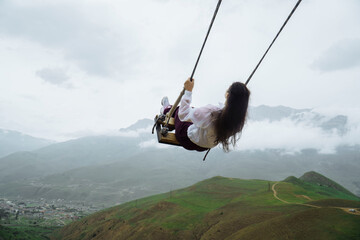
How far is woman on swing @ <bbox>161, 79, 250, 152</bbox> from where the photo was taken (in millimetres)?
4492

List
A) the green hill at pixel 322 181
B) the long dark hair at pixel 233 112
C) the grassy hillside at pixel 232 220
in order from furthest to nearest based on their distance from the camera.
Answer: the green hill at pixel 322 181 → the grassy hillside at pixel 232 220 → the long dark hair at pixel 233 112

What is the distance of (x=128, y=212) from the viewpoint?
9219 cm

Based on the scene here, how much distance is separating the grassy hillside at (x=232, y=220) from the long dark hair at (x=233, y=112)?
37723 mm

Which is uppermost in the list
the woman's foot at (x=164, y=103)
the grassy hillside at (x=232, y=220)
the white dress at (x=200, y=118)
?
the woman's foot at (x=164, y=103)

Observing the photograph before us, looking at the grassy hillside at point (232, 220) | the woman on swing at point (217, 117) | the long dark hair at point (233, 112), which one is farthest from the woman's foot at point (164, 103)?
the grassy hillside at point (232, 220)

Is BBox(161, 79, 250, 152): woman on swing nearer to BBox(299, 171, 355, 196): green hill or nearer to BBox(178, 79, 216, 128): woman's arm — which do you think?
BBox(178, 79, 216, 128): woman's arm

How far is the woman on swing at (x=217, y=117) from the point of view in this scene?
14.7 ft

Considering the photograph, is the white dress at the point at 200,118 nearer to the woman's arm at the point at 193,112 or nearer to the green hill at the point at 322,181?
the woman's arm at the point at 193,112

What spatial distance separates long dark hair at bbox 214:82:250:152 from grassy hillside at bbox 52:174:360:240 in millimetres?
37723

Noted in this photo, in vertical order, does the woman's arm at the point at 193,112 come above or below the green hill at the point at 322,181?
above

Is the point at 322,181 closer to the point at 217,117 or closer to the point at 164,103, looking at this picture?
the point at 164,103

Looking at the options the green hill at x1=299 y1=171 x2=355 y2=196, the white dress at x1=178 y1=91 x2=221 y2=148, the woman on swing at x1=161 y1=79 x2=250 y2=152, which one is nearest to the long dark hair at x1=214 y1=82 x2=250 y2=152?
the woman on swing at x1=161 y1=79 x2=250 y2=152

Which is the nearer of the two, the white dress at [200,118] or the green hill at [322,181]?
the white dress at [200,118]

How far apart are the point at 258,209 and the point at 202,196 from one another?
139ft
